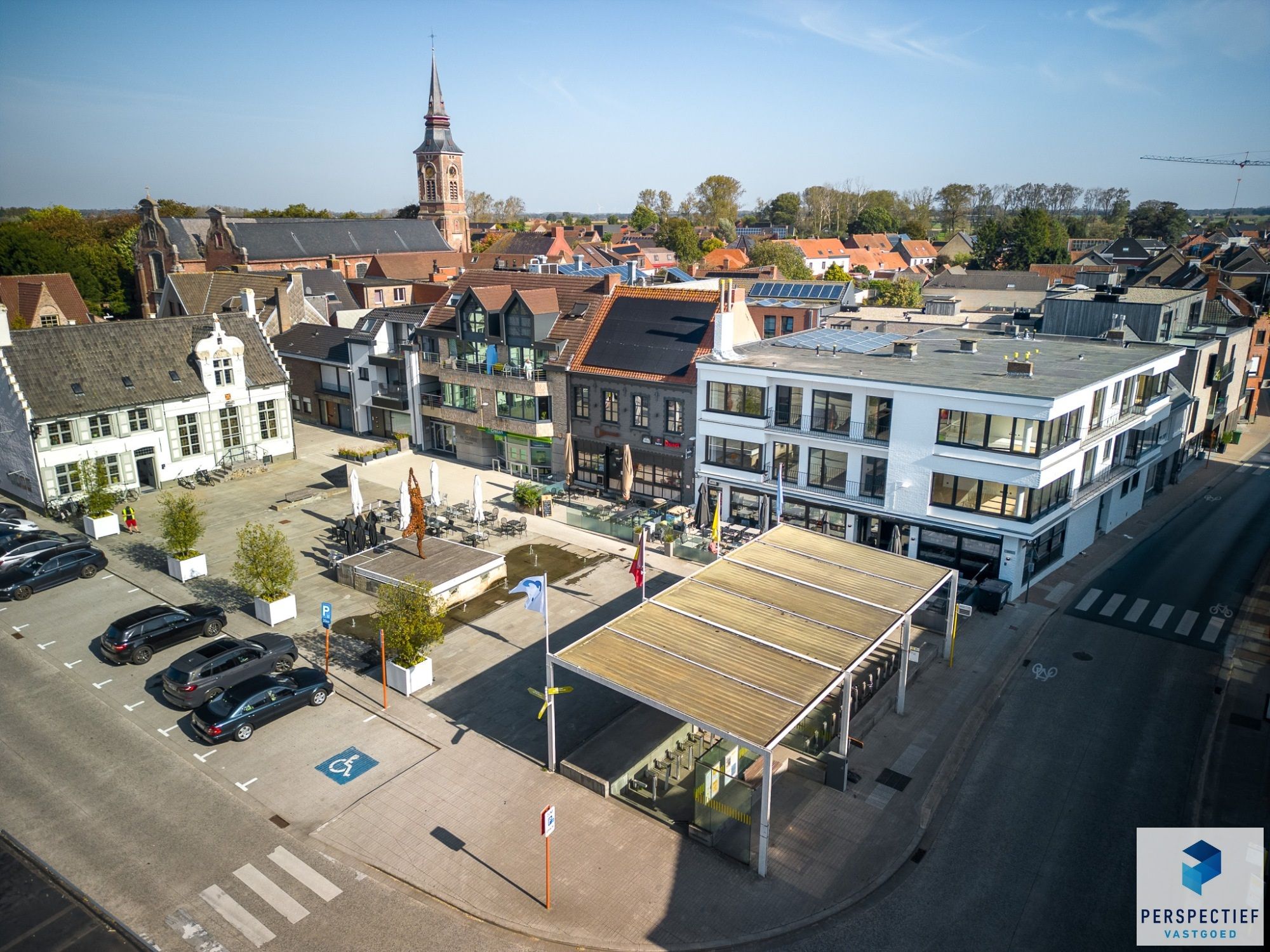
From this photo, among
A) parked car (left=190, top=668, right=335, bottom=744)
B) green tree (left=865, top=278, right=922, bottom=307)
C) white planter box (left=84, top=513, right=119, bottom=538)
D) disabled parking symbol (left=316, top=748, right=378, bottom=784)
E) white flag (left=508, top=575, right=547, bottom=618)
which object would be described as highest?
green tree (left=865, top=278, right=922, bottom=307)

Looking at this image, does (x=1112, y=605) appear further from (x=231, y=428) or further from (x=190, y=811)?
(x=231, y=428)

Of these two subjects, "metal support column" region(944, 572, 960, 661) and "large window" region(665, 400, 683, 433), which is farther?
"large window" region(665, 400, 683, 433)

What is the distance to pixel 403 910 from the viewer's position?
17.8 meters

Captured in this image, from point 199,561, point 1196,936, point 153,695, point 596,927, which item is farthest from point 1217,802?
point 199,561

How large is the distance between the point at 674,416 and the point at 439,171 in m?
90.4

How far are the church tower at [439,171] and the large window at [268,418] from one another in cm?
7238

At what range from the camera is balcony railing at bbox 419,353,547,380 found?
44844 mm

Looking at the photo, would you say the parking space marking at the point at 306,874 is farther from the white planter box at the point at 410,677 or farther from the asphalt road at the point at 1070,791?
the asphalt road at the point at 1070,791

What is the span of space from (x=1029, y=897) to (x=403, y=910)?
13.5m

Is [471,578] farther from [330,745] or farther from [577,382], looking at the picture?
[577,382]

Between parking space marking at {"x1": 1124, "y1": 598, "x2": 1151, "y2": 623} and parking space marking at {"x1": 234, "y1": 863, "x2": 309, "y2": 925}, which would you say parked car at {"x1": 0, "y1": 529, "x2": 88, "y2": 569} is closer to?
parking space marking at {"x1": 234, "y1": 863, "x2": 309, "y2": 925}

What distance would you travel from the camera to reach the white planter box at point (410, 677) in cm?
2556

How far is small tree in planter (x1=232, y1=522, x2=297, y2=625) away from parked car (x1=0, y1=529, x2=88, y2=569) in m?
9.67

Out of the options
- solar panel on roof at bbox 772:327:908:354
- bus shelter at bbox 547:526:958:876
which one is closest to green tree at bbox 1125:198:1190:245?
solar panel on roof at bbox 772:327:908:354
